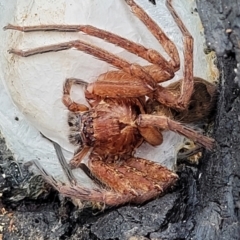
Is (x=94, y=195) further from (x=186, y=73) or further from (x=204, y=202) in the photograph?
(x=186, y=73)

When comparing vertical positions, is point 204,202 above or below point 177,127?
below

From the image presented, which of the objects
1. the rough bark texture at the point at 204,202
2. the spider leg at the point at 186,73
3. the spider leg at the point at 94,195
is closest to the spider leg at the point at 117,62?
the spider leg at the point at 186,73

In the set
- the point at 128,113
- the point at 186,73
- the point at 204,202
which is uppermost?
the point at 186,73

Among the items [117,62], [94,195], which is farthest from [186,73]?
[94,195]

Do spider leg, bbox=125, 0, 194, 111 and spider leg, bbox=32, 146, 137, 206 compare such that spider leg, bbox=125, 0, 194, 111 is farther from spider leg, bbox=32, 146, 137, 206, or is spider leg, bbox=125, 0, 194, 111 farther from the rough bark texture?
spider leg, bbox=32, 146, 137, 206

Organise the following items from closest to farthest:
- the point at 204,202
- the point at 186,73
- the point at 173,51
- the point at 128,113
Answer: the point at 204,202
the point at 186,73
the point at 173,51
the point at 128,113

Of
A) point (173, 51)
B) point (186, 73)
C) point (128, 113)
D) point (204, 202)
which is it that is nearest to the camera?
point (204, 202)

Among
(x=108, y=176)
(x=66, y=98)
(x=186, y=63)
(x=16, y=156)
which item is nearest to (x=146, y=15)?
(x=186, y=63)

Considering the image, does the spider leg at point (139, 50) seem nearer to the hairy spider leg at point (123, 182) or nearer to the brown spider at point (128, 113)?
the brown spider at point (128, 113)
